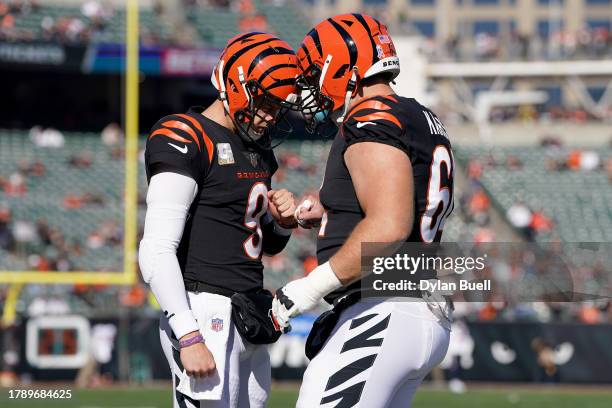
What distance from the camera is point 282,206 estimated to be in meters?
4.51

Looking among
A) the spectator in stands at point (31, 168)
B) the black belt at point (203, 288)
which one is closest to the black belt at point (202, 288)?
the black belt at point (203, 288)

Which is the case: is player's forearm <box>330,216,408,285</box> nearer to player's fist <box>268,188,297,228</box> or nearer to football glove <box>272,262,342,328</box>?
football glove <box>272,262,342,328</box>

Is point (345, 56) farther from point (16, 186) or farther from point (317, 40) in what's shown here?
point (16, 186)

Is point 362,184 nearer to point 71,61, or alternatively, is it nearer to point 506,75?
point 71,61

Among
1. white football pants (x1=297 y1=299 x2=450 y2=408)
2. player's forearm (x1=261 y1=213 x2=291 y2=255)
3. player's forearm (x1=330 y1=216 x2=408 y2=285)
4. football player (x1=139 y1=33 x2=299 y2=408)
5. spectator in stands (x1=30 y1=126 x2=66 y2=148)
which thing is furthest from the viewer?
spectator in stands (x1=30 y1=126 x2=66 y2=148)

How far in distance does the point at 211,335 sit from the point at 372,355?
75 cm

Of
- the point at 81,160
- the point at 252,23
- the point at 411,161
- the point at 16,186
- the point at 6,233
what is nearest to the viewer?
the point at 411,161

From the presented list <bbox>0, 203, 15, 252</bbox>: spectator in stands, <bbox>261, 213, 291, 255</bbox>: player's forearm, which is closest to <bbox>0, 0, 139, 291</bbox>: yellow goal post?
<bbox>0, 203, 15, 252</bbox>: spectator in stands

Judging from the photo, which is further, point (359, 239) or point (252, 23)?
point (252, 23)

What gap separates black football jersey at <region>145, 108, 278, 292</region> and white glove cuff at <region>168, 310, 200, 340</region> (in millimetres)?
265

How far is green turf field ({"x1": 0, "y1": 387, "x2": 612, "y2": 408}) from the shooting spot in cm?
1176

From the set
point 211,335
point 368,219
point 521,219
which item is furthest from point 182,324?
point 521,219

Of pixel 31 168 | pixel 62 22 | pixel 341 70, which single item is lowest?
pixel 341 70

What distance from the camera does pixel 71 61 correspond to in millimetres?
21953
